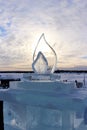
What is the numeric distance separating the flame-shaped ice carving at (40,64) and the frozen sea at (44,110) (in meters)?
0.62

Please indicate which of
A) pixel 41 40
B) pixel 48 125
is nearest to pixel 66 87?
pixel 48 125

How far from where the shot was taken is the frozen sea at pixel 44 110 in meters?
4.07

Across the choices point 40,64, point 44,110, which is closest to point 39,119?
point 44,110

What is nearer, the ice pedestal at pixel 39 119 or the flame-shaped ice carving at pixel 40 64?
the ice pedestal at pixel 39 119

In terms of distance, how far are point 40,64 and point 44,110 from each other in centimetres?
106

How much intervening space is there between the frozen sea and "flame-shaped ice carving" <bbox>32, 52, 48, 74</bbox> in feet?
2.02

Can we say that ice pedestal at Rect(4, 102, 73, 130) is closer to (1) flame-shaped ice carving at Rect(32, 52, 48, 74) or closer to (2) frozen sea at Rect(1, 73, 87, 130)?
(2) frozen sea at Rect(1, 73, 87, 130)

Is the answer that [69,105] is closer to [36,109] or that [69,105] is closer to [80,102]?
[80,102]

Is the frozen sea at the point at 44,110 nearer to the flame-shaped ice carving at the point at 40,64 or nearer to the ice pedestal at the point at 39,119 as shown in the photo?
the ice pedestal at the point at 39,119

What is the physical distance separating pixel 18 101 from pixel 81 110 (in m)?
1.14

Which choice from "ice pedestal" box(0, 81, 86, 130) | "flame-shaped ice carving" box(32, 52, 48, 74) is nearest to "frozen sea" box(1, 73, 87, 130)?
"ice pedestal" box(0, 81, 86, 130)

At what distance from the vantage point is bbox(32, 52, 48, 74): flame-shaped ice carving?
16.2 feet

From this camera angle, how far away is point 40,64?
4984mm

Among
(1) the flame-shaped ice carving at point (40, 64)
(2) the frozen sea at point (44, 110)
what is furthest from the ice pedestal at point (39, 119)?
(1) the flame-shaped ice carving at point (40, 64)
